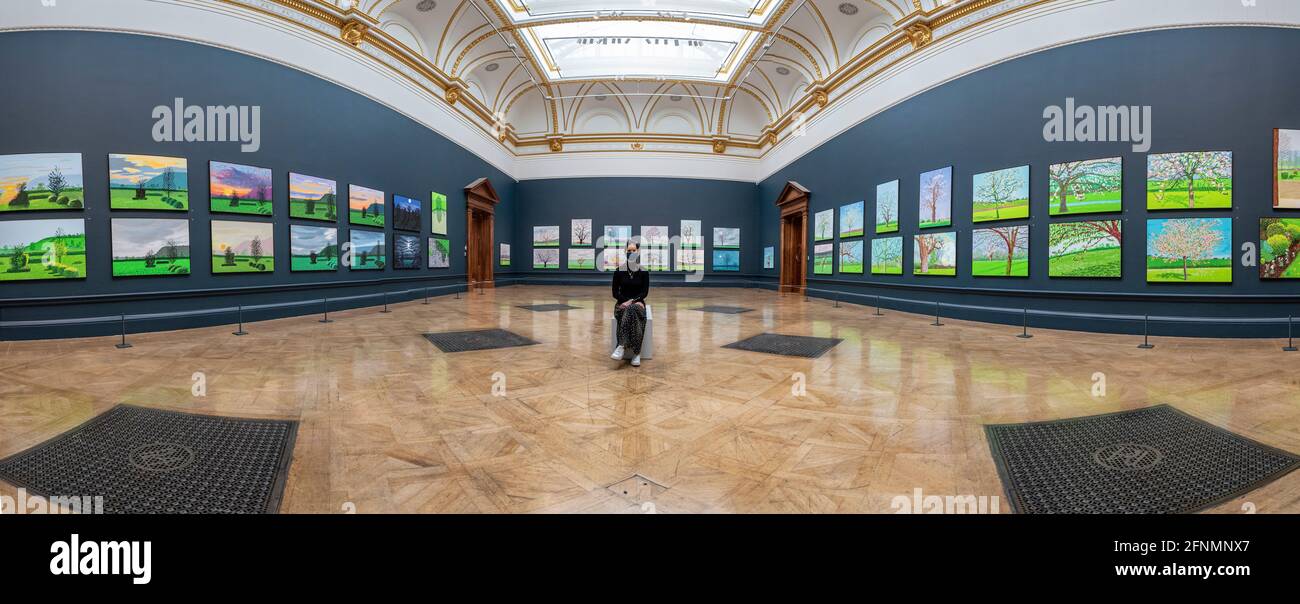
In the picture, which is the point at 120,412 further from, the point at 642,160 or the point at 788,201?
the point at 642,160

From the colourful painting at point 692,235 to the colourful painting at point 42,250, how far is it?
17.8 metres

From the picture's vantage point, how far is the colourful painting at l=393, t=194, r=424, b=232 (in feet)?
41.7

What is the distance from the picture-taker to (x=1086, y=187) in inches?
322

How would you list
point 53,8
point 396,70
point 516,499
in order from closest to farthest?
point 516,499
point 53,8
point 396,70

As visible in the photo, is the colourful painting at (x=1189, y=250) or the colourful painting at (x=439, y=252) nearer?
the colourful painting at (x=1189, y=250)

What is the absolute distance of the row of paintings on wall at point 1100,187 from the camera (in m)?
7.38

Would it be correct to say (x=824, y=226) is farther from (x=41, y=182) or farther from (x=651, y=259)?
(x=41, y=182)

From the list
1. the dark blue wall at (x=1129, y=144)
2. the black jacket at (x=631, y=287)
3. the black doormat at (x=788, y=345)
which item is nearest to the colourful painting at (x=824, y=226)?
the dark blue wall at (x=1129, y=144)

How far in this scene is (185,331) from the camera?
25.3 ft

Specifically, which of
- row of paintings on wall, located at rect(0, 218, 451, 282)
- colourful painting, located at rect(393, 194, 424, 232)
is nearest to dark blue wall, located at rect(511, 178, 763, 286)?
colourful painting, located at rect(393, 194, 424, 232)

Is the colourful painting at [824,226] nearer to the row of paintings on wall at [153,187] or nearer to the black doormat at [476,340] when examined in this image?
the black doormat at [476,340]

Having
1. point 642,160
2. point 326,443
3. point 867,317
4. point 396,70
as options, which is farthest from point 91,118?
point 642,160

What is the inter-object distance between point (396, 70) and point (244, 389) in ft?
37.3

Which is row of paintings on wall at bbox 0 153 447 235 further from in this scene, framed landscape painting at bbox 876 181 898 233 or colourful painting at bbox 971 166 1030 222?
colourful painting at bbox 971 166 1030 222
